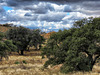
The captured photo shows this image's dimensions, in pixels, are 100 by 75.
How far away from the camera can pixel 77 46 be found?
43.4 ft

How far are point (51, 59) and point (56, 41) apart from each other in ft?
6.81

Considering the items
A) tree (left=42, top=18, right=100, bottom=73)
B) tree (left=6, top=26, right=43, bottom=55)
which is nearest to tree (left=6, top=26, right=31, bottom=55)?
tree (left=6, top=26, right=43, bottom=55)

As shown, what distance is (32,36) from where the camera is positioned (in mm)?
41312

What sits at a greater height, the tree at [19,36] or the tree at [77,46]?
the tree at [77,46]

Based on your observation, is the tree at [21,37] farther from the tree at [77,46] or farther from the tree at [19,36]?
the tree at [77,46]

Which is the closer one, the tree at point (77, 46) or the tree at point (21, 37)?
the tree at point (77, 46)

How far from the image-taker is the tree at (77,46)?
43.1 ft

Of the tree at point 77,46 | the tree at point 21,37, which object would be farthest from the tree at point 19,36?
the tree at point 77,46

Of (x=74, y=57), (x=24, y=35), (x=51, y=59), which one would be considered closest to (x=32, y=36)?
(x=24, y=35)

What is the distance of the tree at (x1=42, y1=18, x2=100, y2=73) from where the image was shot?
517 inches

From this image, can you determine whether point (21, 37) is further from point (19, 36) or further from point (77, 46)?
point (77, 46)

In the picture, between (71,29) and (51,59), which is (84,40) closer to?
(71,29)

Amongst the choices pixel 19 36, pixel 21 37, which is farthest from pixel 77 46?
pixel 21 37

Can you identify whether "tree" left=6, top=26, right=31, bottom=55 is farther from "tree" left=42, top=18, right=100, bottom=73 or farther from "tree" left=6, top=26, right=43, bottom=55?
"tree" left=42, top=18, right=100, bottom=73
